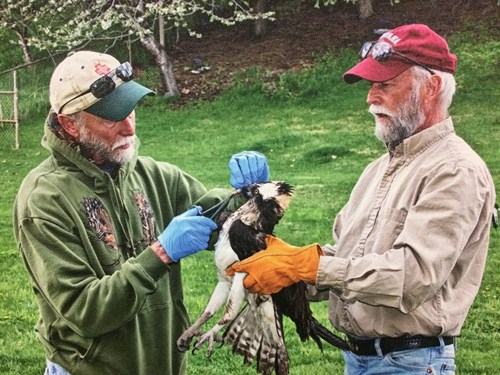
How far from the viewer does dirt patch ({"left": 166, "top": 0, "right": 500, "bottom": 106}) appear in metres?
21.9

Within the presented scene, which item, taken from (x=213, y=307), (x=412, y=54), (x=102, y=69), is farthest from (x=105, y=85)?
(x=412, y=54)

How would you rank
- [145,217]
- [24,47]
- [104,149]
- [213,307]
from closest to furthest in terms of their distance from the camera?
[213,307]
[104,149]
[145,217]
[24,47]

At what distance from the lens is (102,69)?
350 cm

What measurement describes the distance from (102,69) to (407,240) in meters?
1.64

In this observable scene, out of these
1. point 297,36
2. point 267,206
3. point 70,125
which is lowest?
point 297,36

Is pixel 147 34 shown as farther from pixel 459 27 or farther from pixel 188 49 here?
pixel 459 27

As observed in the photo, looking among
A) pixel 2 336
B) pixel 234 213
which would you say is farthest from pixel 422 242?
pixel 2 336

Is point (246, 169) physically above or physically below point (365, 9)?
above

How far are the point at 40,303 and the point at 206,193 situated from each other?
108 cm

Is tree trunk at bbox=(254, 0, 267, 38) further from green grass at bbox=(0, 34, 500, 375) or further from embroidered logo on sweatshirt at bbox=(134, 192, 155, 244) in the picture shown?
embroidered logo on sweatshirt at bbox=(134, 192, 155, 244)

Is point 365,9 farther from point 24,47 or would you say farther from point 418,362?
point 418,362

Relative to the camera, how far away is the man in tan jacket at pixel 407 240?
→ 9.50 ft

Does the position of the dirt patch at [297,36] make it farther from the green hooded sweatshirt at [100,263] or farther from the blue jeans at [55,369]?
the blue jeans at [55,369]

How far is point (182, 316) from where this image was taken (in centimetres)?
383
